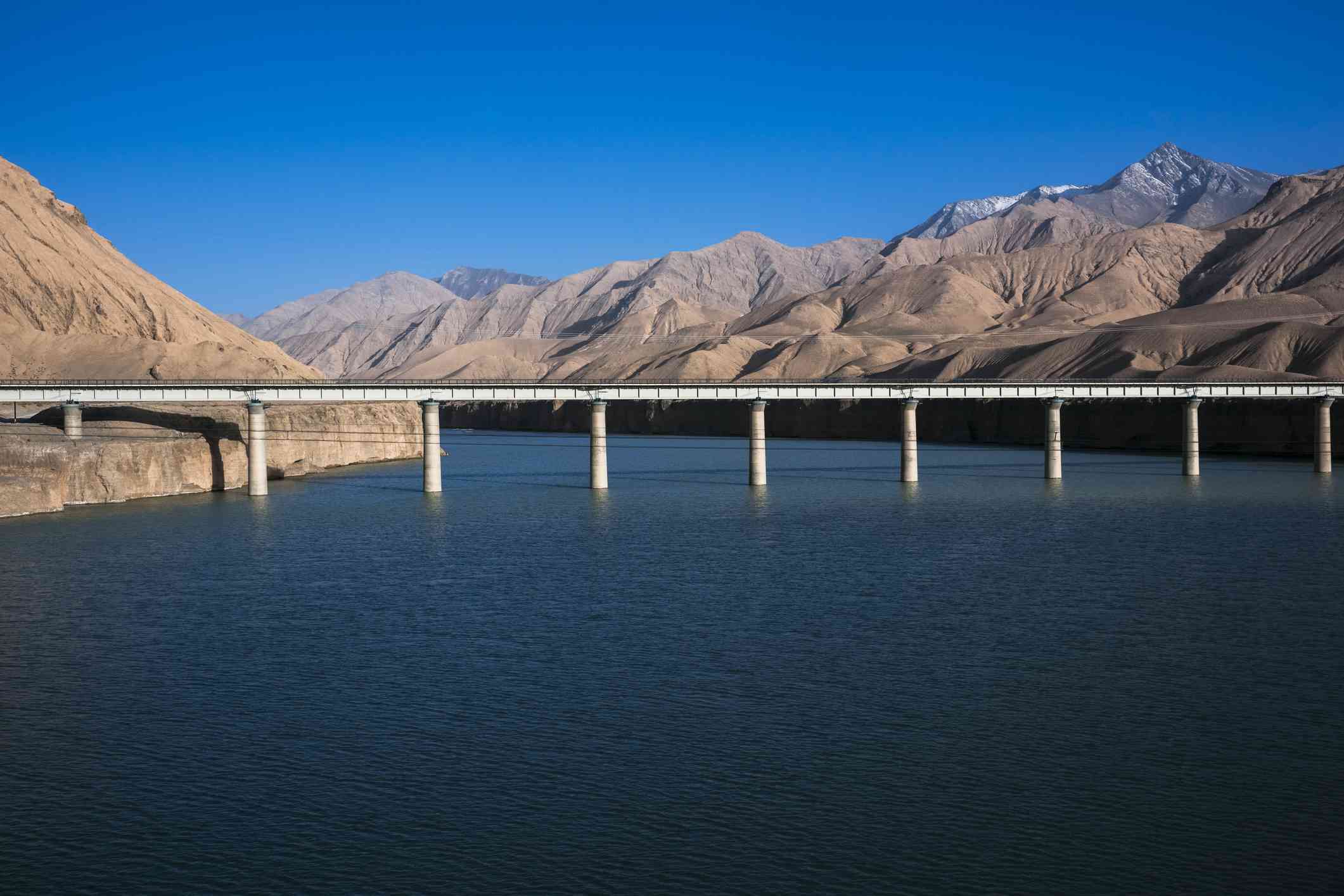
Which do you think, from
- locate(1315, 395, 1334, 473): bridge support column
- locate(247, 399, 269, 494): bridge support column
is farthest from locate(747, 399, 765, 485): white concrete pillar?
locate(1315, 395, 1334, 473): bridge support column

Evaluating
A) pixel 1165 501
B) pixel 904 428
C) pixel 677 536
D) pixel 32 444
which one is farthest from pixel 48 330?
pixel 1165 501

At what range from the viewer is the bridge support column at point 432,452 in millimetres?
90188

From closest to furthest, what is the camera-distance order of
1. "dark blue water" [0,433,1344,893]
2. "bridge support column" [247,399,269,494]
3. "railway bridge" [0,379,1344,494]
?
1. "dark blue water" [0,433,1344,893]
2. "bridge support column" [247,399,269,494]
3. "railway bridge" [0,379,1344,494]

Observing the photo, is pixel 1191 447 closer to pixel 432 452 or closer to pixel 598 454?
pixel 598 454

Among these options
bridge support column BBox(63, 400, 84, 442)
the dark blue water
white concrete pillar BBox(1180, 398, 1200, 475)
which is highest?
bridge support column BBox(63, 400, 84, 442)

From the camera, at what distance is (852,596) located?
46.3 m

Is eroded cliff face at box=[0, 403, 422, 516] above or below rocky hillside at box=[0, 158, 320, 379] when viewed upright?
below

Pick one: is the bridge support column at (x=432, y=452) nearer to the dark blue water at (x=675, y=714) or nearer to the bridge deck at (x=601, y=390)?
the bridge deck at (x=601, y=390)

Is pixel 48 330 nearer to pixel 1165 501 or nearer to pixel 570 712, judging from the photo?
pixel 1165 501

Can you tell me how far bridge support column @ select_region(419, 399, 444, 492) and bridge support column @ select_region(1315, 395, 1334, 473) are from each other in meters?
66.5

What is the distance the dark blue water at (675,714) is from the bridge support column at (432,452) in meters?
26.7

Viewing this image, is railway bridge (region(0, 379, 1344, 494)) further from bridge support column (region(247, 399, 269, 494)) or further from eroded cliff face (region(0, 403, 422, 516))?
eroded cliff face (region(0, 403, 422, 516))

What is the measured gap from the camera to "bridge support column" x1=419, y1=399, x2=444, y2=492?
90.2m

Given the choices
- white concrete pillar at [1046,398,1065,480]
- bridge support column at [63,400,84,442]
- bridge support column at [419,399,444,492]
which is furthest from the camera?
white concrete pillar at [1046,398,1065,480]
